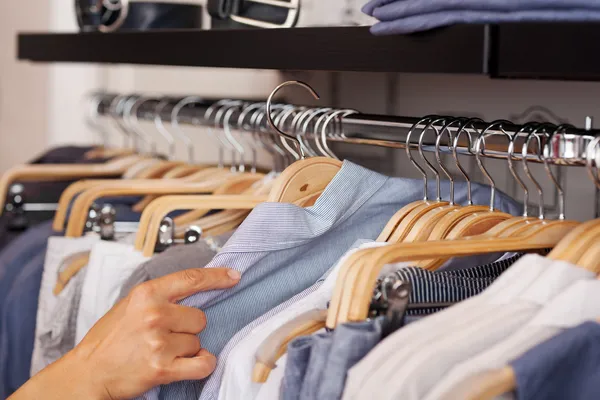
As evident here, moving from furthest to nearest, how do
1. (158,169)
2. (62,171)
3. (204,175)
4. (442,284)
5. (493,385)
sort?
(62,171), (158,169), (204,175), (442,284), (493,385)

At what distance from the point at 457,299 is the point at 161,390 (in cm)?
35

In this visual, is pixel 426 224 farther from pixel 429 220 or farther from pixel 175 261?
pixel 175 261

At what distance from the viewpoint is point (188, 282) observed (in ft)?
3.12

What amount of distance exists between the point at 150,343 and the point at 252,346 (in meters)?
0.11

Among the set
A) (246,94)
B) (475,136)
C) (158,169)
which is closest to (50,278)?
(158,169)

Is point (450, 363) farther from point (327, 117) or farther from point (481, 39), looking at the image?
point (327, 117)

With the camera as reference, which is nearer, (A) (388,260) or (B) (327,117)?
(A) (388,260)

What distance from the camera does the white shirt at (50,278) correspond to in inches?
53.9

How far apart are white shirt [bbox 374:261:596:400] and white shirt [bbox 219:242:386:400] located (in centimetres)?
17

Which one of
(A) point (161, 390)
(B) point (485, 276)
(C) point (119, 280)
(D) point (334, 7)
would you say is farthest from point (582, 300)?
(D) point (334, 7)

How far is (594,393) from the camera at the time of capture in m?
0.69

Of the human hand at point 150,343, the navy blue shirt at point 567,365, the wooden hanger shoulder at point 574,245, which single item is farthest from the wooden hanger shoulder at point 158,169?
the navy blue shirt at point 567,365

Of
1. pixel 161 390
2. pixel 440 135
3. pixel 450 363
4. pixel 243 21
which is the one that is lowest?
pixel 161 390

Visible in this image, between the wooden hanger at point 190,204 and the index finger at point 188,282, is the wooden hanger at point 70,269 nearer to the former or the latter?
the wooden hanger at point 190,204
